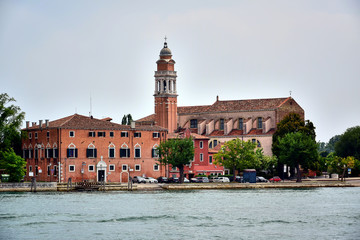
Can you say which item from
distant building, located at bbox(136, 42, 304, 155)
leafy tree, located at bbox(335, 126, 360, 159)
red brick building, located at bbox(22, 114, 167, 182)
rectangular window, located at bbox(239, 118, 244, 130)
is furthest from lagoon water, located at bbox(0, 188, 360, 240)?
leafy tree, located at bbox(335, 126, 360, 159)

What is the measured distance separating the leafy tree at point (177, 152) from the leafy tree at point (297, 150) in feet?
40.7

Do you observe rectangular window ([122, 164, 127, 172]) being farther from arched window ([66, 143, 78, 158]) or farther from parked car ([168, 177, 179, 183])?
arched window ([66, 143, 78, 158])

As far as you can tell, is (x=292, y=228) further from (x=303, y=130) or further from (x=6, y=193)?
(x=303, y=130)

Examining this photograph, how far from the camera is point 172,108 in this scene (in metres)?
Result: 130

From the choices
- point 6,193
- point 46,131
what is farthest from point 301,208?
point 46,131

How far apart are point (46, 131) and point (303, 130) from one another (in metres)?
34.6

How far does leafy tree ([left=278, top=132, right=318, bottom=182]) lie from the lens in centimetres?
10762

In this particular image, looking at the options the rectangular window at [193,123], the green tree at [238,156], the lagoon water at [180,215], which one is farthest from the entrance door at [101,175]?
the rectangular window at [193,123]

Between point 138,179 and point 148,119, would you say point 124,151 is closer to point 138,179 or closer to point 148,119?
point 138,179

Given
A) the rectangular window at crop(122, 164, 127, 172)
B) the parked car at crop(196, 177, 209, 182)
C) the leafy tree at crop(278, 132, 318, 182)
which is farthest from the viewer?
the leafy tree at crop(278, 132, 318, 182)

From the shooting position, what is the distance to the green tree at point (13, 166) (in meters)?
97.9

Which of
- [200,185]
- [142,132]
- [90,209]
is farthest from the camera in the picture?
[142,132]

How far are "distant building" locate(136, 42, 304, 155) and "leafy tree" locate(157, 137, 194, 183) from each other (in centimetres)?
2035

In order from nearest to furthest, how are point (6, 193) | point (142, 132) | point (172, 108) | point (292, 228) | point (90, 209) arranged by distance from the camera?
point (292, 228) < point (90, 209) < point (6, 193) < point (142, 132) < point (172, 108)
